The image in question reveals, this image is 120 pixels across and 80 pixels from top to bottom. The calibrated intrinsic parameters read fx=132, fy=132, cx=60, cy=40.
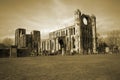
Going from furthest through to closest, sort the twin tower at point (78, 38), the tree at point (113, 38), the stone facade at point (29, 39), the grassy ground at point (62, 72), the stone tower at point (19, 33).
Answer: the stone tower at point (19, 33) → the stone facade at point (29, 39) → the tree at point (113, 38) → the twin tower at point (78, 38) → the grassy ground at point (62, 72)

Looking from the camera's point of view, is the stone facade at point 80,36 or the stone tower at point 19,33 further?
the stone tower at point 19,33

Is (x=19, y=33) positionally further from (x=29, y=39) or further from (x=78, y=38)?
(x=78, y=38)

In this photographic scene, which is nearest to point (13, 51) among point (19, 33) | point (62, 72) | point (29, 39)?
point (62, 72)

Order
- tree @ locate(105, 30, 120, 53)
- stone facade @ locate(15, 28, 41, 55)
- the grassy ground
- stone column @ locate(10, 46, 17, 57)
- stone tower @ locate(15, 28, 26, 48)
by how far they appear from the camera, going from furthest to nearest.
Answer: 1. stone tower @ locate(15, 28, 26, 48)
2. stone facade @ locate(15, 28, 41, 55)
3. tree @ locate(105, 30, 120, 53)
4. stone column @ locate(10, 46, 17, 57)
5. the grassy ground

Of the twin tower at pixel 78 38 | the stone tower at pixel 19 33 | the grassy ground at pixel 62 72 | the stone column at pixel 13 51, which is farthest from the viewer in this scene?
the stone tower at pixel 19 33

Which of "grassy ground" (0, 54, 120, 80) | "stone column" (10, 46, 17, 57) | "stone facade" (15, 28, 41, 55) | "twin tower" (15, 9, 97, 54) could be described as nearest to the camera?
"grassy ground" (0, 54, 120, 80)

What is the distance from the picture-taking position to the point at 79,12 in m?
47.2

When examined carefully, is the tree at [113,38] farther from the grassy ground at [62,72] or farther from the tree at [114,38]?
the grassy ground at [62,72]

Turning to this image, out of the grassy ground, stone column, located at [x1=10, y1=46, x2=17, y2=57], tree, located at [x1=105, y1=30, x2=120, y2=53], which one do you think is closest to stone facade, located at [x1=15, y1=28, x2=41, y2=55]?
tree, located at [x1=105, y1=30, x2=120, y2=53]

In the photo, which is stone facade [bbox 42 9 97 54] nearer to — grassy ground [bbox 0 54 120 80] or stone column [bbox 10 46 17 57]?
stone column [bbox 10 46 17 57]

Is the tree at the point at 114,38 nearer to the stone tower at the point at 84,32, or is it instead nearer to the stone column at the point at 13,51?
the stone tower at the point at 84,32

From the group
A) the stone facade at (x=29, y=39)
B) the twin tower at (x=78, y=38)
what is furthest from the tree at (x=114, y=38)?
the stone facade at (x=29, y=39)

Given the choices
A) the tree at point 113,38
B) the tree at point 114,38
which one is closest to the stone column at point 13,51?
the tree at point 113,38

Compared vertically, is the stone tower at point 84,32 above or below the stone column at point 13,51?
above
